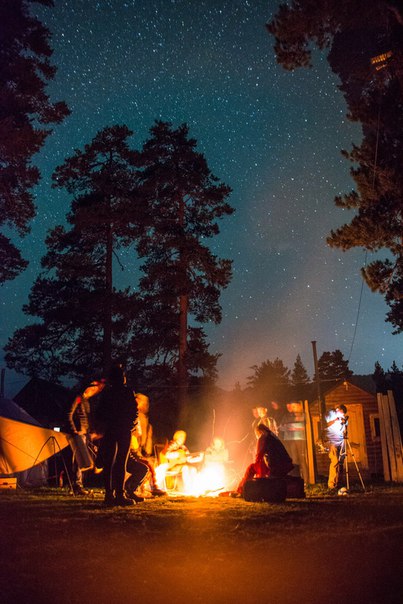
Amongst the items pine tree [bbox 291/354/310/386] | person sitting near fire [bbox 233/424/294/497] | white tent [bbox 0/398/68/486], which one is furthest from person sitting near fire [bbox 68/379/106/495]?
pine tree [bbox 291/354/310/386]

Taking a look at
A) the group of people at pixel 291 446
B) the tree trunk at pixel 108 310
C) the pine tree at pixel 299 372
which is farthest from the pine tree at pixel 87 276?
the pine tree at pixel 299 372

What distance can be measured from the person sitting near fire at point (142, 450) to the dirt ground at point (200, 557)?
2816 mm

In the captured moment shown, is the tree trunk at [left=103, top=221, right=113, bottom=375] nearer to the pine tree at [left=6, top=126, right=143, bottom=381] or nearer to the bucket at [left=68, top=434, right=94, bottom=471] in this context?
the pine tree at [left=6, top=126, right=143, bottom=381]

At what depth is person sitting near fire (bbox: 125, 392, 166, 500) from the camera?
9961mm

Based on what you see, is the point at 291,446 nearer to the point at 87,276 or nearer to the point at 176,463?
the point at 176,463

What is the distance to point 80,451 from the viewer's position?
11.2 metres

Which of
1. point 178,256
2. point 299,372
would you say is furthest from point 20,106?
point 299,372

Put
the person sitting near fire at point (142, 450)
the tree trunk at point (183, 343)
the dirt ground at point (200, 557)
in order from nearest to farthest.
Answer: the dirt ground at point (200, 557) → the person sitting near fire at point (142, 450) → the tree trunk at point (183, 343)

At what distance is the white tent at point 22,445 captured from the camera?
1186 centimetres

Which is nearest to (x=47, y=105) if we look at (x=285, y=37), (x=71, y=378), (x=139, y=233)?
(x=139, y=233)

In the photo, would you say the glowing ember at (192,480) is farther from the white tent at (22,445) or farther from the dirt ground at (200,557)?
the dirt ground at (200,557)

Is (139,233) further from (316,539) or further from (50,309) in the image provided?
(316,539)

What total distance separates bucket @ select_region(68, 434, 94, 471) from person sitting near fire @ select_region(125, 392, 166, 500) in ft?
3.75

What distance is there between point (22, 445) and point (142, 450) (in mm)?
2822
